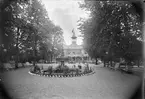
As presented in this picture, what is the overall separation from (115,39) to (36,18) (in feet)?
68.0

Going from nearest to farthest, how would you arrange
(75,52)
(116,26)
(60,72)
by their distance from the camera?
(116,26)
(60,72)
(75,52)

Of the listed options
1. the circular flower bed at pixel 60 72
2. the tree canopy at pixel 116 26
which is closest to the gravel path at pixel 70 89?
the circular flower bed at pixel 60 72

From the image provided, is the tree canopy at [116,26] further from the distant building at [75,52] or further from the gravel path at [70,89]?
the distant building at [75,52]

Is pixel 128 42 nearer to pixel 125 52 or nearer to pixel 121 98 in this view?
pixel 125 52

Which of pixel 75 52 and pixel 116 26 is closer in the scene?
pixel 116 26

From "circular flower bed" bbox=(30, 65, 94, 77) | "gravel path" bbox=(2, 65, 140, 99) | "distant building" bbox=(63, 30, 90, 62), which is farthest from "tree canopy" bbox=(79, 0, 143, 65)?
"distant building" bbox=(63, 30, 90, 62)

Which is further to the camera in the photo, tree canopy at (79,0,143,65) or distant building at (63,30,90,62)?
distant building at (63,30,90,62)

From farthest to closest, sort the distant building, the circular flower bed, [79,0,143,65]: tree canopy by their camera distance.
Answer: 1. the distant building
2. the circular flower bed
3. [79,0,143,65]: tree canopy

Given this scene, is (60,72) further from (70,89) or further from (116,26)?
(116,26)

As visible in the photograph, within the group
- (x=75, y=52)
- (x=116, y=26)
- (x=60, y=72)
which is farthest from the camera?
(x=75, y=52)

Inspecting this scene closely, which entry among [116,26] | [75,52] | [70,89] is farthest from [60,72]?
[75,52]

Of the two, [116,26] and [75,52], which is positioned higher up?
[75,52]

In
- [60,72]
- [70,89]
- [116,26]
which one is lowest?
[70,89]

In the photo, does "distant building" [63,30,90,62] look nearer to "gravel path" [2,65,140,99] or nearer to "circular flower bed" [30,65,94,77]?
"circular flower bed" [30,65,94,77]
